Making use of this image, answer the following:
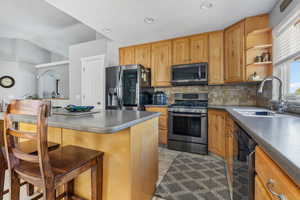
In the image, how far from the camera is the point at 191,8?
7.05 feet

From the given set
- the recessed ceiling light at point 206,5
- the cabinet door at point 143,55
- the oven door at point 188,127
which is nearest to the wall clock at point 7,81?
the cabinet door at point 143,55

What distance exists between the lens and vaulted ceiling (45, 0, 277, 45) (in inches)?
80.2

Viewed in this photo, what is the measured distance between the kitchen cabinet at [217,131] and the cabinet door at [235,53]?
75cm

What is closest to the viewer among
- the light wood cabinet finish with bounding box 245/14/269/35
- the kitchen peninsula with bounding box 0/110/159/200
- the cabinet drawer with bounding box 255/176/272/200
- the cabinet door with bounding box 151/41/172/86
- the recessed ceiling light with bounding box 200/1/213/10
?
the cabinet drawer with bounding box 255/176/272/200

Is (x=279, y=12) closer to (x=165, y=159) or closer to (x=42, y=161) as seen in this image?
(x=165, y=159)

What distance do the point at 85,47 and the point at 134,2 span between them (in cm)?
249

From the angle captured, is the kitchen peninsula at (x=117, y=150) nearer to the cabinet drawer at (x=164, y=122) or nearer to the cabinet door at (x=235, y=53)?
the cabinet drawer at (x=164, y=122)

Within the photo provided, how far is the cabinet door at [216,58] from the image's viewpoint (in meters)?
2.84

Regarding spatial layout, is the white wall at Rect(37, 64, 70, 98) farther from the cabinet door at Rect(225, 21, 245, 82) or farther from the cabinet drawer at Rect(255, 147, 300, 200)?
the cabinet drawer at Rect(255, 147, 300, 200)

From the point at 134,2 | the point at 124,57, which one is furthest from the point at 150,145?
the point at 124,57

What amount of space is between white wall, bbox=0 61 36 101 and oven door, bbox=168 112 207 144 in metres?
6.86

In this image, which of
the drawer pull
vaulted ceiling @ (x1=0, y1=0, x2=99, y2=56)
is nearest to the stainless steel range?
the drawer pull

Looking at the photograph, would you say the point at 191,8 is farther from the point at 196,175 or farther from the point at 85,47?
the point at 85,47

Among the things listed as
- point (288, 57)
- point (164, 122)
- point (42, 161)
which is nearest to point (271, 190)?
point (42, 161)
